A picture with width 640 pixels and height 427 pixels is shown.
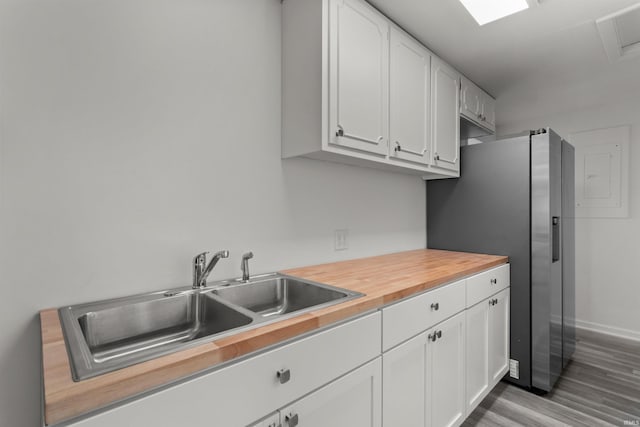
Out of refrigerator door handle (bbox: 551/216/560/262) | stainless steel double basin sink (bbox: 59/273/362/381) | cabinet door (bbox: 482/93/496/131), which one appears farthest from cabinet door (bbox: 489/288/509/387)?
cabinet door (bbox: 482/93/496/131)

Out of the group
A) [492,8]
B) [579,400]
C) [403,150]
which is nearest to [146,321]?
[403,150]

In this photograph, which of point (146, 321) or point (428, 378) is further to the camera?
point (428, 378)

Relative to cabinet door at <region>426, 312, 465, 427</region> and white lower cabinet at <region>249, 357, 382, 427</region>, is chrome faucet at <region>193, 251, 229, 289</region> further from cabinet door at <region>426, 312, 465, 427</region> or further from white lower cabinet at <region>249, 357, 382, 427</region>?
cabinet door at <region>426, 312, 465, 427</region>

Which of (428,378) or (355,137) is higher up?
(355,137)

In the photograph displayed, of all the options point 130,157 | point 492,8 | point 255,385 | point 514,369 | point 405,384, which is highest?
point 492,8

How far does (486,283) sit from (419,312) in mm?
773

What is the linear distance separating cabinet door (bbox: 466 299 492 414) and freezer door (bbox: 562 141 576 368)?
879 millimetres

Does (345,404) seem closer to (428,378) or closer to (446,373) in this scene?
(428,378)

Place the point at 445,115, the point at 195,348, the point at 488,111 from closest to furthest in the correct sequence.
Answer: the point at 195,348 → the point at 445,115 → the point at 488,111

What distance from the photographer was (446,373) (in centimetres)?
152

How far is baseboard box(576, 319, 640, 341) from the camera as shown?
9.46 ft

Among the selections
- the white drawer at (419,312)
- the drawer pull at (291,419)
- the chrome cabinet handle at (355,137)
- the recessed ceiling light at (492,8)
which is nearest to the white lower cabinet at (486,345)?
the white drawer at (419,312)

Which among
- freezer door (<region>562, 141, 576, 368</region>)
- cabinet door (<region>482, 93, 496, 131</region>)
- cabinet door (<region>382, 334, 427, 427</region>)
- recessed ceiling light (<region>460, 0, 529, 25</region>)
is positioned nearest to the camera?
cabinet door (<region>382, 334, 427, 427</region>)

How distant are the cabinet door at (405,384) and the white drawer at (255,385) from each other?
0.53 feet
